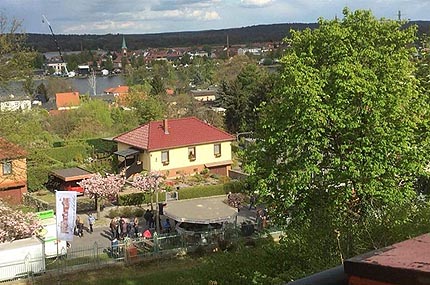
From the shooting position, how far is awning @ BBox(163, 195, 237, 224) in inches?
877

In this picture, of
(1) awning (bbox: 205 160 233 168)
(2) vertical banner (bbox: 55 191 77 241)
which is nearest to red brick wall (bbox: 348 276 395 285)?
(2) vertical banner (bbox: 55 191 77 241)

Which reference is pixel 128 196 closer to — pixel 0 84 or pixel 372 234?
pixel 0 84

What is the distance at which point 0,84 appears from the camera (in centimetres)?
2075

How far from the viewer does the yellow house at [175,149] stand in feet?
122

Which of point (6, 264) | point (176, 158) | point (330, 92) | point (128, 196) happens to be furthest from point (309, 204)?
point (176, 158)

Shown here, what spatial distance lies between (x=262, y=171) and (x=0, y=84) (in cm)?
1014

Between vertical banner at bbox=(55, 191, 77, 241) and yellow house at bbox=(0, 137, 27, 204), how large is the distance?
5.95m

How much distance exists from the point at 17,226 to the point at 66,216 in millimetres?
2924

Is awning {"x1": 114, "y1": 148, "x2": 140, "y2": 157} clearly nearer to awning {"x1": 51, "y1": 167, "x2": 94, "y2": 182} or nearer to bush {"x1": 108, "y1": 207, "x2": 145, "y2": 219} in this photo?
awning {"x1": 51, "y1": 167, "x2": 94, "y2": 182}

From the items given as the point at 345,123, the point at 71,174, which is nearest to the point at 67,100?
the point at 71,174

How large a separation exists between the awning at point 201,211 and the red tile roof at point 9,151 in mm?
6787

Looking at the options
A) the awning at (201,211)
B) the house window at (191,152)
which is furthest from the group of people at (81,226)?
the house window at (191,152)

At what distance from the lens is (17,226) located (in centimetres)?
2017

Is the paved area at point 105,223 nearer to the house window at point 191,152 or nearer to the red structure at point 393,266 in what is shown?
the house window at point 191,152
